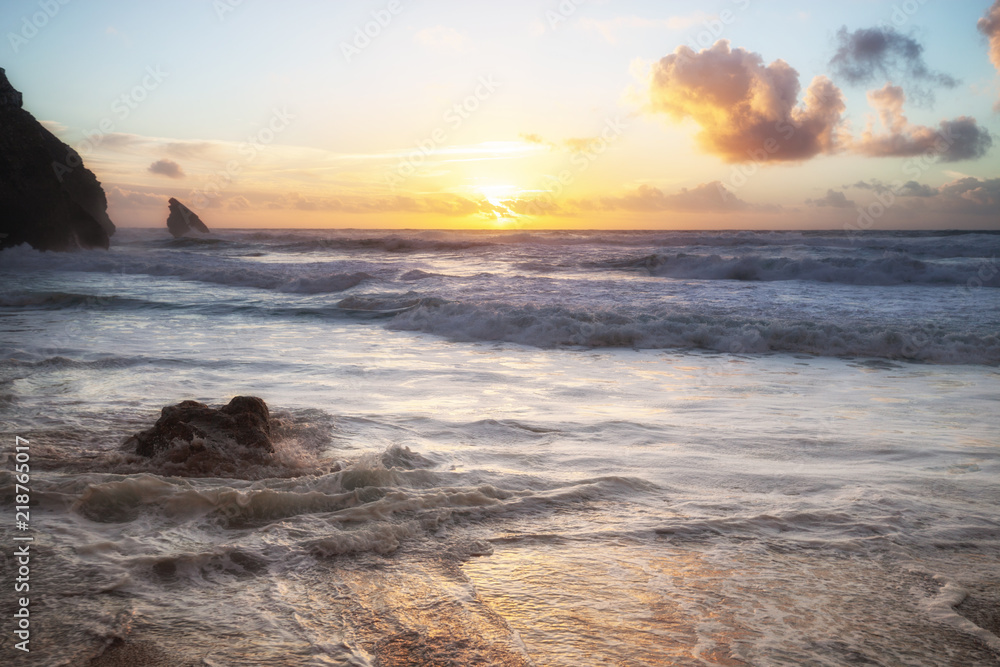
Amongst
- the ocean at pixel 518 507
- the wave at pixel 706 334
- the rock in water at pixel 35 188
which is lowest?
the ocean at pixel 518 507

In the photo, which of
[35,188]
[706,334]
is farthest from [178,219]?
[706,334]

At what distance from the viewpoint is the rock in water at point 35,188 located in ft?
94.2

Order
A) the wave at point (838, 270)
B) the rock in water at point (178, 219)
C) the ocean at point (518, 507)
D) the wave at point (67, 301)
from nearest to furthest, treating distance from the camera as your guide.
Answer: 1. the ocean at point (518, 507)
2. the wave at point (67, 301)
3. the wave at point (838, 270)
4. the rock in water at point (178, 219)

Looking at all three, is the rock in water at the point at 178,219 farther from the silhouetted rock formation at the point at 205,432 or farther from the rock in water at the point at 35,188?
the silhouetted rock formation at the point at 205,432

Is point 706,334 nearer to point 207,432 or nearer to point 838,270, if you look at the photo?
point 207,432

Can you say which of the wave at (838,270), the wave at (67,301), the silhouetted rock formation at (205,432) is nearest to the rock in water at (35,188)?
the wave at (67,301)

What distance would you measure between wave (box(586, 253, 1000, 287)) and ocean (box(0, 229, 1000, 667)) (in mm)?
12589

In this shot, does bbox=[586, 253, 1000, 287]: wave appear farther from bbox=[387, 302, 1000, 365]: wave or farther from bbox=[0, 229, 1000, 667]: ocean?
bbox=[0, 229, 1000, 667]: ocean

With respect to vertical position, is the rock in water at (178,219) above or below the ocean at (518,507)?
above

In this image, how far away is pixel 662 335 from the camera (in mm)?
10359

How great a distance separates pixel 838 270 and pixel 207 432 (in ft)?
71.2

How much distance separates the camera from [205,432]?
12.8 feet

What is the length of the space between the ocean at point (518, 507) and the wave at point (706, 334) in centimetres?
13

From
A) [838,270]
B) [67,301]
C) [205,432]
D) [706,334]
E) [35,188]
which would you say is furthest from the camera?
[35,188]
